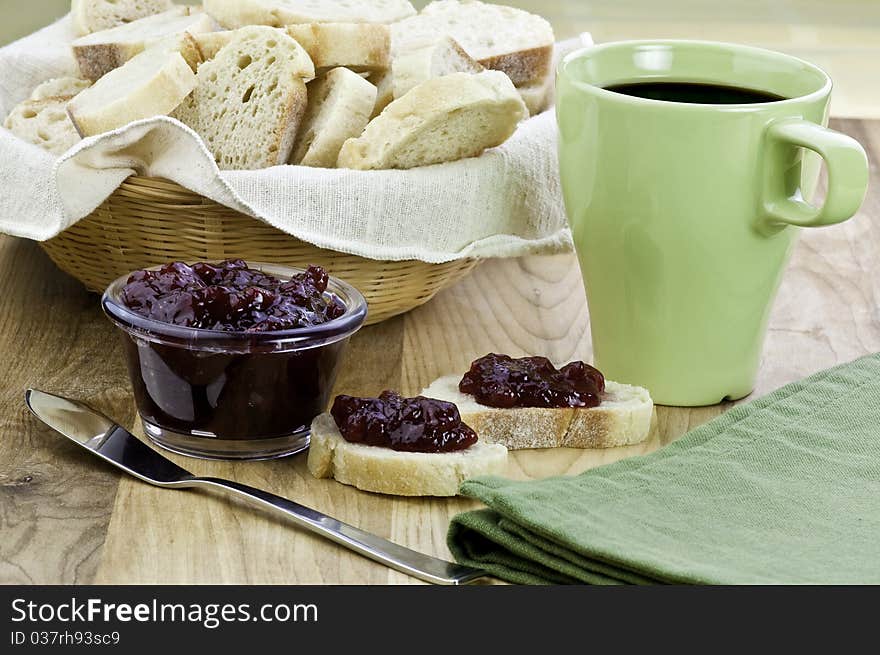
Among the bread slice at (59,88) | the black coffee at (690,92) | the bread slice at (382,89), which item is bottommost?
the bread slice at (59,88)

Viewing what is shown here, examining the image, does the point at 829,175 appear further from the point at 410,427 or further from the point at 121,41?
the point at 121,41

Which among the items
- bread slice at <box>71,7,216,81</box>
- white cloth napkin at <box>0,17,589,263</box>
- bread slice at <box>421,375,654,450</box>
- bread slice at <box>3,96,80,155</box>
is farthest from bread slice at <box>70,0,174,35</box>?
bread slice at <box>421,375,654,450</box>

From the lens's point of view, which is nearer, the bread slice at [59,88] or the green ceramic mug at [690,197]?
the green ceramic mug at [690,197]

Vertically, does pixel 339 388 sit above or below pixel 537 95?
below

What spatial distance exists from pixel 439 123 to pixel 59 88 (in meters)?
0.74

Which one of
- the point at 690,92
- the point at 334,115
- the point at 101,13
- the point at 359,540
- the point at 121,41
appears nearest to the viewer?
the point at 359,540

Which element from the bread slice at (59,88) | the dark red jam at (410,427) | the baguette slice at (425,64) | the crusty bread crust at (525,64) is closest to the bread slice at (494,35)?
the crusty bread crust at (525,64)

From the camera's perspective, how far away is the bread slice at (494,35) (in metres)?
2.05

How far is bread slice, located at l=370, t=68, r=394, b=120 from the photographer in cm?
189

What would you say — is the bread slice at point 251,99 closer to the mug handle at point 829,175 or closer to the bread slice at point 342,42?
the bread slice at point 342,42

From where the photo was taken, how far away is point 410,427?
4.59 ft

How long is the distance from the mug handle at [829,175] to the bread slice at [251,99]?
680 millimetres

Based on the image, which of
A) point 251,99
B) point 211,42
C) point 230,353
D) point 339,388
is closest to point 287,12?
point 211,42

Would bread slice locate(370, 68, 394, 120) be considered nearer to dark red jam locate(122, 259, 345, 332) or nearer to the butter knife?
dark red jam locate(122, 259, 345, 332)
